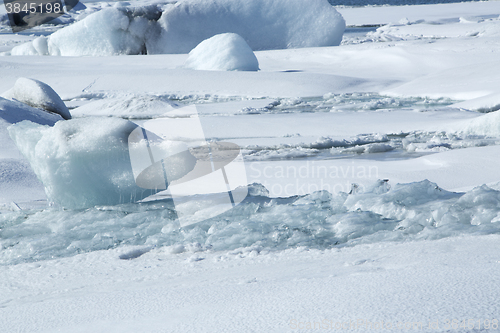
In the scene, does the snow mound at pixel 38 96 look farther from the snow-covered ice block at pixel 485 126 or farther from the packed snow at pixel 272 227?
the snow-covered ice block at pixel 485 126

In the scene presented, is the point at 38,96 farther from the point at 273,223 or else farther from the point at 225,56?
the point at 273,223

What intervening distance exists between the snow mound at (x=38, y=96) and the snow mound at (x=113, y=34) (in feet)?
17.7

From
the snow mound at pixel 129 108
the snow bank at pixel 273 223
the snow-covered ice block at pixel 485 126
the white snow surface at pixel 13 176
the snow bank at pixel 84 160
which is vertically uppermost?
the snow bank at pixel 84 160

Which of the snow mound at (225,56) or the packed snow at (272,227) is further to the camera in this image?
the snow mound at (225,56)

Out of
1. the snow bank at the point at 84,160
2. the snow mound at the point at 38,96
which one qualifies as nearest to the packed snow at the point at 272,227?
the snow bank at the point at 84,160

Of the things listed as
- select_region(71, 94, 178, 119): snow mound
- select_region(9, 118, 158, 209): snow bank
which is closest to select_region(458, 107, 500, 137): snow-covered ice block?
select_region(9, 118, 158, 209): snow bank

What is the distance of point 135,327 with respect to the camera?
1.33 meters

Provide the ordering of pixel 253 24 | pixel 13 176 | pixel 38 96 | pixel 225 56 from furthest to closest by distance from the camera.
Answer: pixel 253 24 → pixel 225 56 → pixel 38 96 → pixel 13 176

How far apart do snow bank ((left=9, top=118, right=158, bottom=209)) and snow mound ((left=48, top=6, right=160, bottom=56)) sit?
8695mm

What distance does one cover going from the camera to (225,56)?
8422 millimetres

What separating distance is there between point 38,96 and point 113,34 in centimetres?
592

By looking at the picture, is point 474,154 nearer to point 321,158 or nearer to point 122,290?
point 321,158

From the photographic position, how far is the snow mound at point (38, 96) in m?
5.37

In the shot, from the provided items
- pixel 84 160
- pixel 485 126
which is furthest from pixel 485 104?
pixel 84 160
